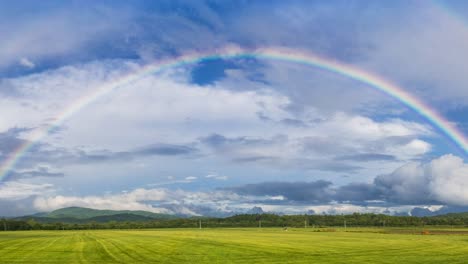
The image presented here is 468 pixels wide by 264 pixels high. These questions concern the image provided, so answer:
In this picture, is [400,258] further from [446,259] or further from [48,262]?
[48,262]

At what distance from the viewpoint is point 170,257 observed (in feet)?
142

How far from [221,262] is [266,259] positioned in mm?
4981

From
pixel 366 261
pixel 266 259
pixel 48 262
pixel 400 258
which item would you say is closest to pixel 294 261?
pixel 266 259

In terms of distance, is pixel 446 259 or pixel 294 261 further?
pixel 446 259

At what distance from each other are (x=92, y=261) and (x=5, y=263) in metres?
7.17

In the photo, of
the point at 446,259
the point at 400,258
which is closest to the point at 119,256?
the point at 400,258

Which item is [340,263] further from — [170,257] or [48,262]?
[48,262]

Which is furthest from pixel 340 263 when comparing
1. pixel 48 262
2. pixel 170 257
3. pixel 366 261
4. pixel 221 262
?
pixel 48 262

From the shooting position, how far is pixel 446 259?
42.5m

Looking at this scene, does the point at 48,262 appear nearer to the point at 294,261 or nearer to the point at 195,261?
the point at 195,261

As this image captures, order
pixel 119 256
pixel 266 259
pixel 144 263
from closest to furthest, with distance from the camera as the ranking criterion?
pixel 144 263 → pixel 266 259 → pixel 119 256

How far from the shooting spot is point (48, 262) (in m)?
39.9

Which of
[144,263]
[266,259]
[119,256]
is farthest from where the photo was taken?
[119,256]

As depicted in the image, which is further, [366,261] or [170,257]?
[170,257]
